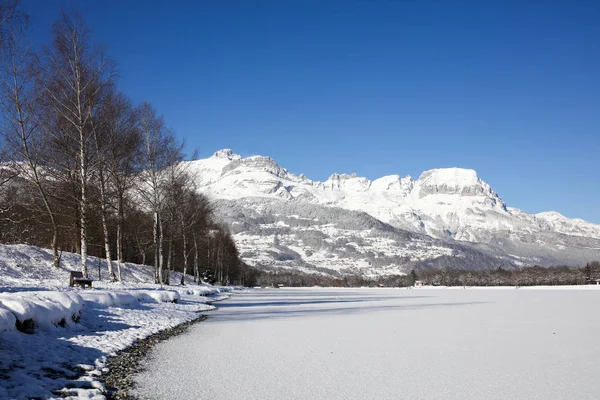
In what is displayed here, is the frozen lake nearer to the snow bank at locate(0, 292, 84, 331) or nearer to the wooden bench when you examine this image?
the snow bank at locate(0, 292, 84, 331)

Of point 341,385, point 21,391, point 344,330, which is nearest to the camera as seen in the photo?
point 21,391

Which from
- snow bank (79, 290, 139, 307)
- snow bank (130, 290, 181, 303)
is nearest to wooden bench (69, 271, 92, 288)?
snow bank (130, 290, 181, 303)

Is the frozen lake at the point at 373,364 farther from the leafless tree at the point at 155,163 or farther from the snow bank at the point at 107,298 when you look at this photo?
the leafless tree at the point at 155,163

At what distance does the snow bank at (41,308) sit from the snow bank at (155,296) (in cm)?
762

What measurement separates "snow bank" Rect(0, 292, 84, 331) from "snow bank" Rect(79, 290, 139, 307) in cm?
258

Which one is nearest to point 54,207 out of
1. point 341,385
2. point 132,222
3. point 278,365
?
point 132,222

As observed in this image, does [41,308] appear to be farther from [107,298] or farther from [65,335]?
[107,298]

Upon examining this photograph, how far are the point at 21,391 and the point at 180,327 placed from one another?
35.0ft

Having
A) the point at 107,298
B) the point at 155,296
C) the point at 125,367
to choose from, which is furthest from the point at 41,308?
the point at 155,296

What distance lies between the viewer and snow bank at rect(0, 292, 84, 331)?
9.04 m

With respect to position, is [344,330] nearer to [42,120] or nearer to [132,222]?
[42,120]

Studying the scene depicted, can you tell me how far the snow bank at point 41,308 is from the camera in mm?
9039

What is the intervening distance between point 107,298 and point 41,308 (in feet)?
20.1

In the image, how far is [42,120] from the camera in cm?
2256
